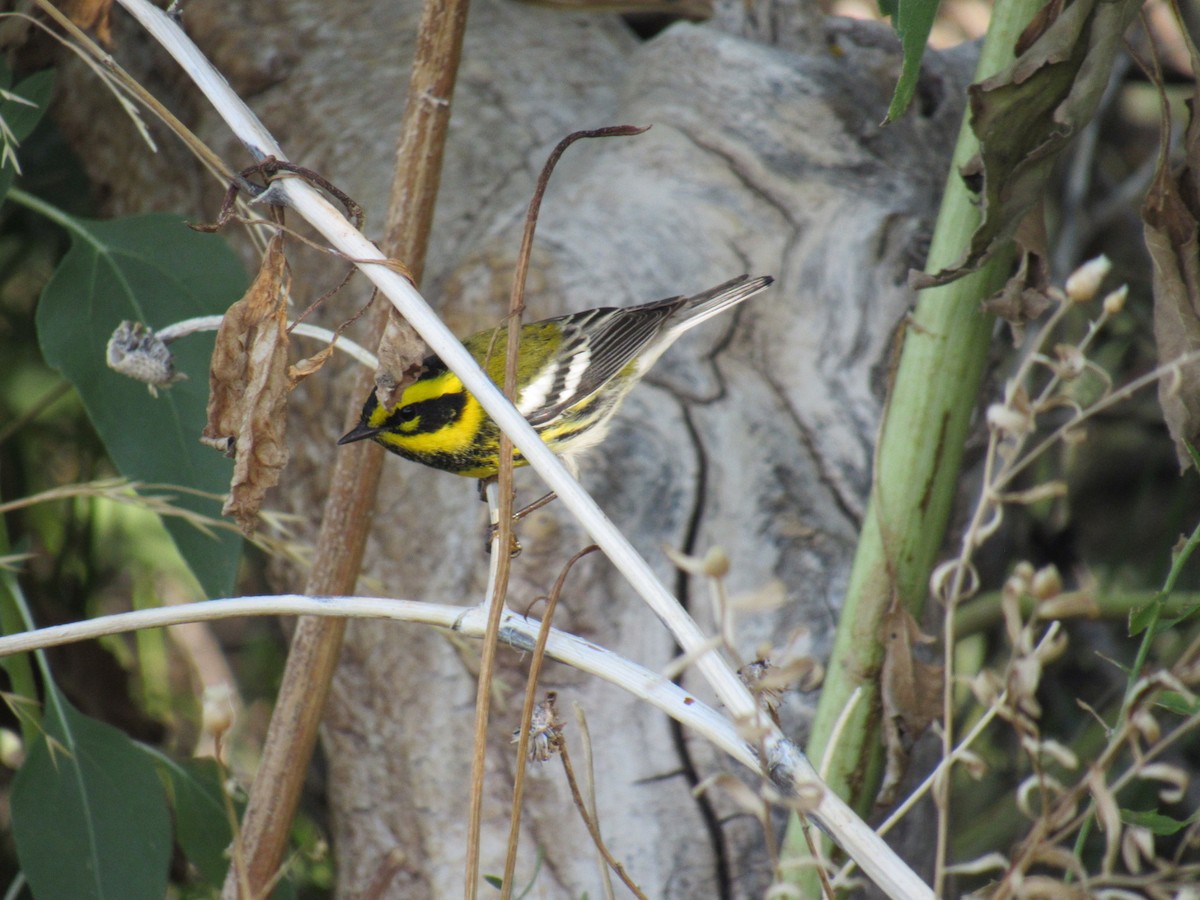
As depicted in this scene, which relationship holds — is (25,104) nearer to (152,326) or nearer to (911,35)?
(152,326)

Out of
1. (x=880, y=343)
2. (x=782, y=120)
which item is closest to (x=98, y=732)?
(x=880, y=343)

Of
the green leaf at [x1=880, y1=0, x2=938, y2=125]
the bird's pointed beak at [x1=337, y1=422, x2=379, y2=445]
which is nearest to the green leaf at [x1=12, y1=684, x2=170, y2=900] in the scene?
the bird's pointed beak at [x1=337, y1=422, x2=379, y2=445]

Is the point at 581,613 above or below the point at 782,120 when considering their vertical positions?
below

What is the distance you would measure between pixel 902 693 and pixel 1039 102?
61 centimetres

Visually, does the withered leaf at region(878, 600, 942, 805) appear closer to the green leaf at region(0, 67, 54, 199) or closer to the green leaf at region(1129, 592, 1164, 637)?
the green leaf at region(1129, 592, 1164, 637)

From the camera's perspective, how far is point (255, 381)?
36.7 inches

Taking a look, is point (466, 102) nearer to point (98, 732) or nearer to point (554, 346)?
point (554, 346)

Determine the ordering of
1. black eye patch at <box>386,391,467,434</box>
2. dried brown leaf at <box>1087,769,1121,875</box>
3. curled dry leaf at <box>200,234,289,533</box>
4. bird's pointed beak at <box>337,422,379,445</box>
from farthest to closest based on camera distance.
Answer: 1. black eye patch at <box>386,391,467,434</box>
2. bird's pointed beak at <box>337,422,379,445</box>
3. curled dry leaf at <box>200,234,289,533</box>
4. dried brown leaf at <box>1087,769,1121,875</box>

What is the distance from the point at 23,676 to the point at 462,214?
1.01m

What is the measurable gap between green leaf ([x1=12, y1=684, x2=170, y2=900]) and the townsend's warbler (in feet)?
1.67

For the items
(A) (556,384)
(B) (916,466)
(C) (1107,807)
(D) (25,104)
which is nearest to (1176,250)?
(B) (916,466)

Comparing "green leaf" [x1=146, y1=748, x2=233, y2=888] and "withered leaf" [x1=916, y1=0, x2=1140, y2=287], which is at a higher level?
"withered leaf" [x1=916, y1=0, x2=1140, y2=287]

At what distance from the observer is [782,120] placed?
1963mm

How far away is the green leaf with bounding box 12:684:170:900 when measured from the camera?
48.4 inches
